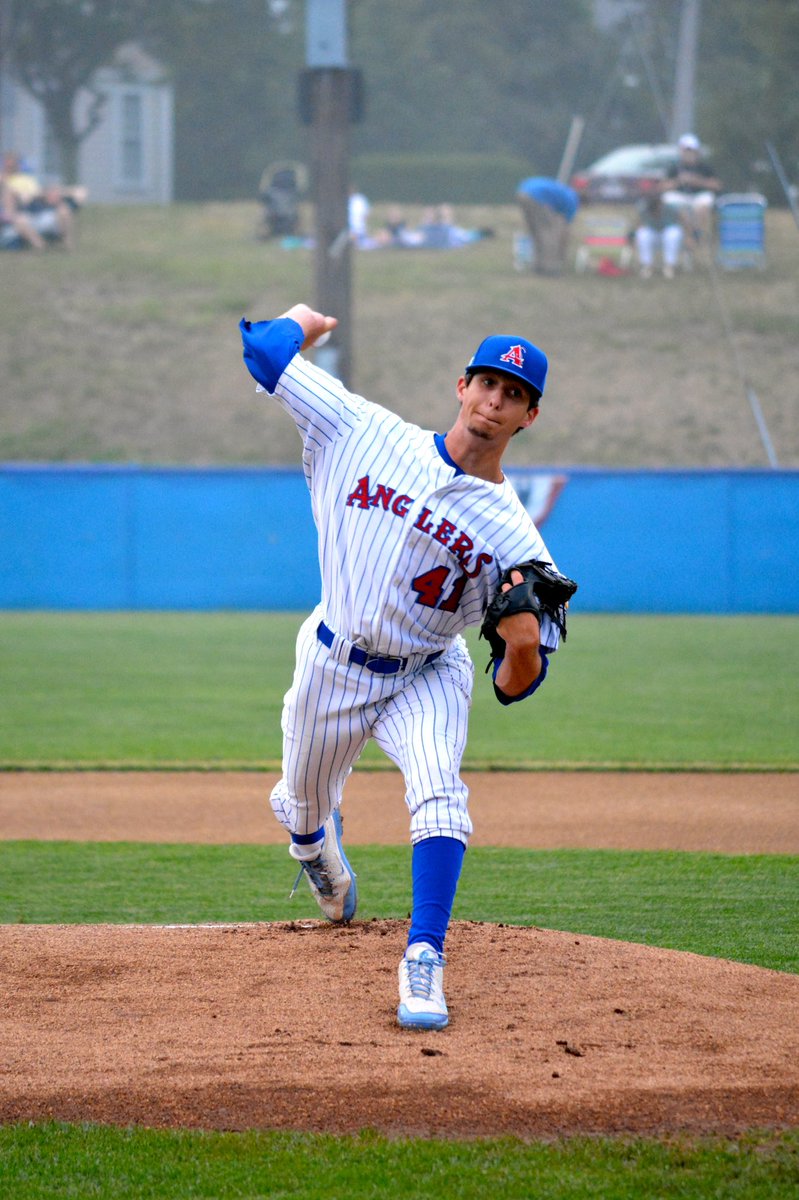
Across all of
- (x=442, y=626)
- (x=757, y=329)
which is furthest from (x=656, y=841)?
(x=757, y=329)

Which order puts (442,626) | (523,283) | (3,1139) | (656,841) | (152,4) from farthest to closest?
1. (152,4)
2. (523,283)
3. (656,841)
4. (442,626)
5. (3,1139)

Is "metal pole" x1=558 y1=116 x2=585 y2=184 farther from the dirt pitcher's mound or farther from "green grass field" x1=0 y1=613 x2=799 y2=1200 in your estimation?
the dirt pitcher's mound

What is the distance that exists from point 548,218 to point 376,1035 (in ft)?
88.0

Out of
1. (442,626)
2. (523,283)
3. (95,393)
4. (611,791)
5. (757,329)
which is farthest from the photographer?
(523,283)

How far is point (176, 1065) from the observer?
128 inches

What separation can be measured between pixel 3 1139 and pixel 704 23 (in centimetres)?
4008

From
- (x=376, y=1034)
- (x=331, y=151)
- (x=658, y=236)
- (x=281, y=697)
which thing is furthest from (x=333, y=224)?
(x=376, y=1034)

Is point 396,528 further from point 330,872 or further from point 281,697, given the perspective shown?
point 281,697

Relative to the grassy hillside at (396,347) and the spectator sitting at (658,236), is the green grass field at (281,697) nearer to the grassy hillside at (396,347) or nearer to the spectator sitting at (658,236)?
the grassy hillside at (396,347)

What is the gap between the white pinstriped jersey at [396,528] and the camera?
3.74 meters

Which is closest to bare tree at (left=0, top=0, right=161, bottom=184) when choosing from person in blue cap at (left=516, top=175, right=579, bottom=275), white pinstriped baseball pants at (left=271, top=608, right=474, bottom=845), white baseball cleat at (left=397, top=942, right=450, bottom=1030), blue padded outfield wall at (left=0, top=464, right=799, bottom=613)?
person in blue cap at (left=516, top=175, right=579, bottom=275)


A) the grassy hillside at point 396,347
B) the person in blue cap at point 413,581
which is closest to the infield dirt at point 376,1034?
the person in blue cap at point 413,581

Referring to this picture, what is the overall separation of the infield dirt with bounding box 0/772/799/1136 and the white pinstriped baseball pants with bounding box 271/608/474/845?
0.46m

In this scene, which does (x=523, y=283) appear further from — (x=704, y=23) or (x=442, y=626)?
(x=442, y=626)
